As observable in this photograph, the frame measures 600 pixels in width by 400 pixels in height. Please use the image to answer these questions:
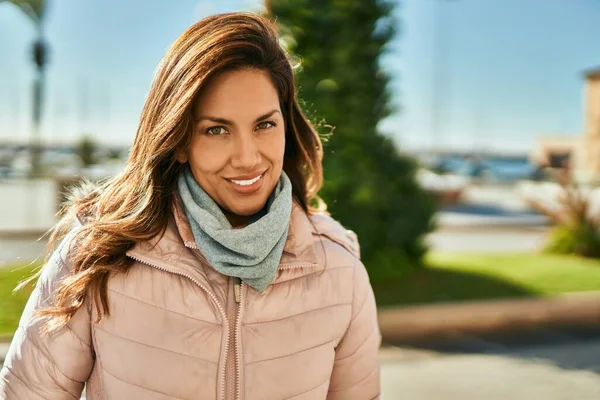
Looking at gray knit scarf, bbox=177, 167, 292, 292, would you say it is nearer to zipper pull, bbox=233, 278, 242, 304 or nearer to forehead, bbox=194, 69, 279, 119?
zipper pull, bbox=233, 278, 242, 304

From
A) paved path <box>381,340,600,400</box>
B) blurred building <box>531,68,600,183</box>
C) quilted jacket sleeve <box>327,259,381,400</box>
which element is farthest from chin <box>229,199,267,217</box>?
blurred building <box>531,68,600,183</box>

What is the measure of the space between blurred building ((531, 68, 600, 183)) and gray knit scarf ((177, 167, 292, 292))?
49.2m

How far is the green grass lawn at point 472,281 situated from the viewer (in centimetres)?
782

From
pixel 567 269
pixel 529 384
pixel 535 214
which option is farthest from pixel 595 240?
pixel 535 214

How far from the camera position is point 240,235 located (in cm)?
191

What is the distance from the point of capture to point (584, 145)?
53031 millimetres

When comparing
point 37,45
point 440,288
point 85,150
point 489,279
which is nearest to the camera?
point 440,288

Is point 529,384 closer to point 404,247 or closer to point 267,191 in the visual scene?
point 404,247

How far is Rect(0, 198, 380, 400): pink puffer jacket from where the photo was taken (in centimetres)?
188

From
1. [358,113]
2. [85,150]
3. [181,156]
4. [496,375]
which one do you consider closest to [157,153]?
[181,156]

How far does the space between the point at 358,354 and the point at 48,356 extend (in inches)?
34.8

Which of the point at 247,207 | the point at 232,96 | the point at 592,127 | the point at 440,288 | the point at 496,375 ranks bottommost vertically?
the point at 496,375

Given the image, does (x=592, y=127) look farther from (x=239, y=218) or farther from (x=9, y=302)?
(x=239, y=218)

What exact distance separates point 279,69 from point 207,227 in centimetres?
50
